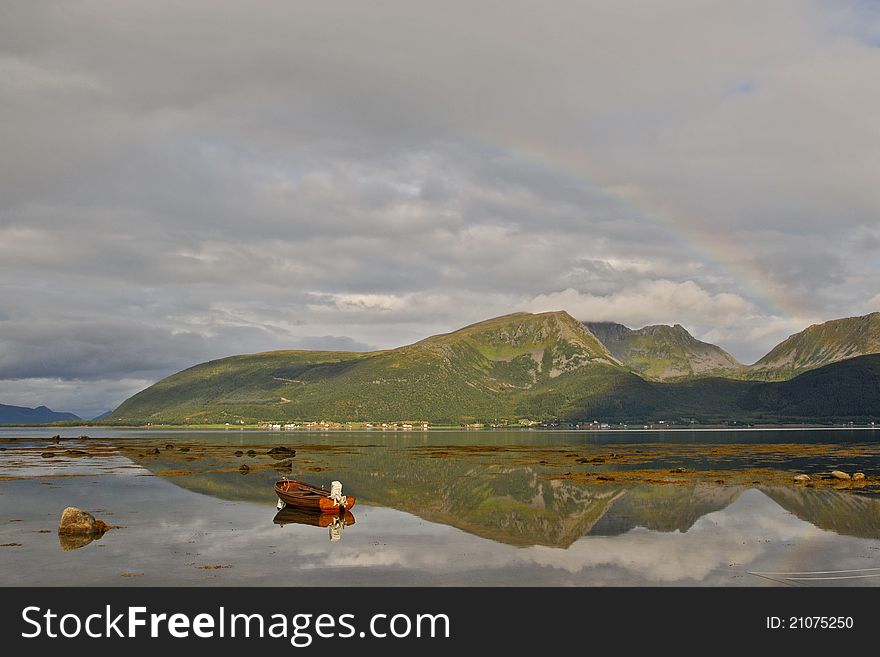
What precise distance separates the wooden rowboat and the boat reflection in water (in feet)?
1.36

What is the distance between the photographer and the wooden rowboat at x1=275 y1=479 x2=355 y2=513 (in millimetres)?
53500

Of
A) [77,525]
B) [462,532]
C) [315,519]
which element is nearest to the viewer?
[77,525]

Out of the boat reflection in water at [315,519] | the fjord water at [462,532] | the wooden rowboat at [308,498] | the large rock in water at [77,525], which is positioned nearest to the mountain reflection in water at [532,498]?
the fjord water at [462,532]

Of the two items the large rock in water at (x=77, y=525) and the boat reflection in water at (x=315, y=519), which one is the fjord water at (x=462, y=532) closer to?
the boat reflection in water at (x=315, y=519)

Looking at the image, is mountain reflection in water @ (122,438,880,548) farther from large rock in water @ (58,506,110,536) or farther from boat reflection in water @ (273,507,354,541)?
large rock in water @ (58,506,110,536)

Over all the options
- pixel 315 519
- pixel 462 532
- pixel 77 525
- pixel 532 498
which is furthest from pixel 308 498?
pixel 532 498

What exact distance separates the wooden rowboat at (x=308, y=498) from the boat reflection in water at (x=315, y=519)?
41cm

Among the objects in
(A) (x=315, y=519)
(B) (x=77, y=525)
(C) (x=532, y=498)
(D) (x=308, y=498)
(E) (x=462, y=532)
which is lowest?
(C) (x=532, y=498)

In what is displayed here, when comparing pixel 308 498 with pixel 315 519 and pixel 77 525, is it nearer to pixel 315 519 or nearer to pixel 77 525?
pixel 315 519

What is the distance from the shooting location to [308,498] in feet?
181

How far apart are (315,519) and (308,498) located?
3154 mm

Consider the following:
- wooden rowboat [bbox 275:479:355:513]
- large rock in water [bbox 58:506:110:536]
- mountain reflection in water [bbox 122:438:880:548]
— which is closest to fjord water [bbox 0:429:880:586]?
mountain reflection in water [bbox 122:438:880:548]
